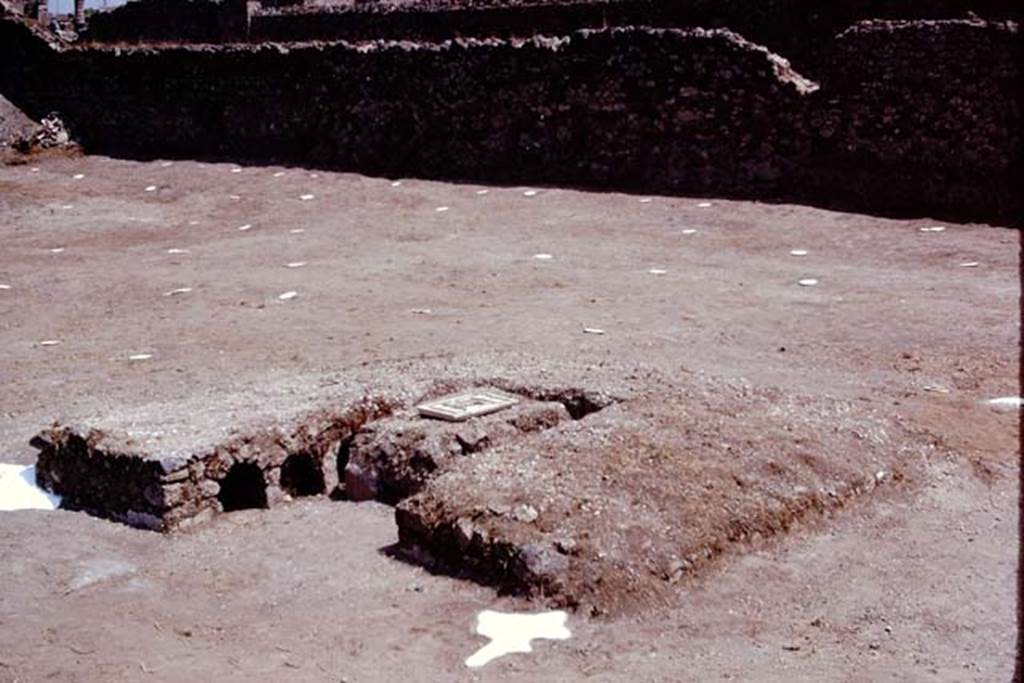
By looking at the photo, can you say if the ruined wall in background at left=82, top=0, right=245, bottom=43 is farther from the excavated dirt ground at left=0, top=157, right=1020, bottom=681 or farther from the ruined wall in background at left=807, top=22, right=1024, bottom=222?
the ruined wall in background at left=807, top=22, right=1024, bottom=222

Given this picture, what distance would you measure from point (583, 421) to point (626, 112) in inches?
382

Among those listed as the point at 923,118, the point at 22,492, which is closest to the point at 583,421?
the point at 22,492

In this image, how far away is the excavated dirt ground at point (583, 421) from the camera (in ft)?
13.8

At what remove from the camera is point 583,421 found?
18.8 feet

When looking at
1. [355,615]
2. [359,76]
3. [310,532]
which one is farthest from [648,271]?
[359,76]

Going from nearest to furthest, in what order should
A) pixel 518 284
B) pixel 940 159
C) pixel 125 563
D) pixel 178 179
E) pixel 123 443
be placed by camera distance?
1. pixel 125 563
2. pixel 123 443
3. pixel 518 284
4. pixel 940 159
5. pixel 178 179

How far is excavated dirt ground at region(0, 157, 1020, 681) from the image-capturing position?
420 cm

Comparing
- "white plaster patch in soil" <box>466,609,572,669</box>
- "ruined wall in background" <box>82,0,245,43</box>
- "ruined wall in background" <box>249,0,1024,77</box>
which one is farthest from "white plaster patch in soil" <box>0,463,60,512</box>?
"ruined wall in background" <box>82,0,245,43</box>

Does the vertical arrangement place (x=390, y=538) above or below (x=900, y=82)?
below

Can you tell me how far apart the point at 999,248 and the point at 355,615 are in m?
8.19

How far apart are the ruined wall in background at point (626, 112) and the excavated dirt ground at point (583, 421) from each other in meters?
0.83

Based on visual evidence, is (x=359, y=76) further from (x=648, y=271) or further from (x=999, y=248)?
(x=999, y=248)

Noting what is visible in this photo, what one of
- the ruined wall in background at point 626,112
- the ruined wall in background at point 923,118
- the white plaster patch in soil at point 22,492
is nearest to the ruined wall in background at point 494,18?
the ruined wall in background at point 626,112

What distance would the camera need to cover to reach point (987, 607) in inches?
173
